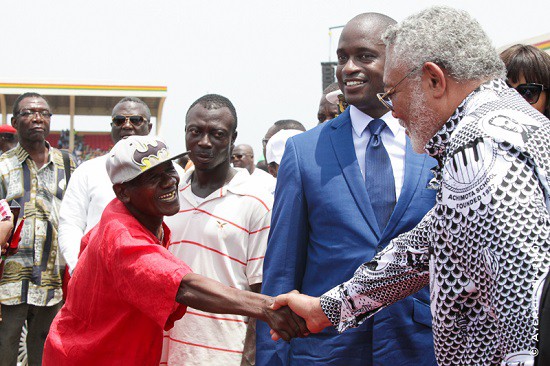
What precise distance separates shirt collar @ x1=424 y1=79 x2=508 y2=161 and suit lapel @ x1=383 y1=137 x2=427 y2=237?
25.6 inches

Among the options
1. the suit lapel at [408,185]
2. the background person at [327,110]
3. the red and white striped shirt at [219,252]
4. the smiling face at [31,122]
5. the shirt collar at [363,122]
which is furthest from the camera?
the background person at [327,110]

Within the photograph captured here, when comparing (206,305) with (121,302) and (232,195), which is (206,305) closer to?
(121,302)

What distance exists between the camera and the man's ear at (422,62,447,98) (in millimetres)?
2271

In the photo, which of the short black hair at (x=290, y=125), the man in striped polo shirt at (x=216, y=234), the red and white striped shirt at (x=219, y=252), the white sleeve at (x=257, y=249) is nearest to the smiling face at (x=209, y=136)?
the man in striped polo shirt at (x=216, y=234)

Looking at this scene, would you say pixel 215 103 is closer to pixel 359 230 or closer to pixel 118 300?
pixel 118 300

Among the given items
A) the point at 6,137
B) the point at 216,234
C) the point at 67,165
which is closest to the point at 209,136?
the point at 216,234

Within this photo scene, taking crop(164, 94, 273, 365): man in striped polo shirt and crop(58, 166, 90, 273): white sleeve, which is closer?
crop(164, 94, 273, 365): man in striped polo shirt

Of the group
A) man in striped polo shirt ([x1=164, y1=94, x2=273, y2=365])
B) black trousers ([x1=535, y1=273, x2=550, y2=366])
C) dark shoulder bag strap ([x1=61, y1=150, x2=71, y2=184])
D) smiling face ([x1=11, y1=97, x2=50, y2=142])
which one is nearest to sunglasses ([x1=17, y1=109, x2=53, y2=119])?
smiling face ([x1=11, y1=97, x2=50, y2=142])

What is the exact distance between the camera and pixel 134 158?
3.38m

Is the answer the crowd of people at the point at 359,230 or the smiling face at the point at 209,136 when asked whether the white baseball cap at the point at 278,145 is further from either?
the smiling face at the point at 209,136

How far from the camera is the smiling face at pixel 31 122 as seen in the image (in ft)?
19.8

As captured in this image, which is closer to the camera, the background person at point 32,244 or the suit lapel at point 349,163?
the suit lapel at point 349,163

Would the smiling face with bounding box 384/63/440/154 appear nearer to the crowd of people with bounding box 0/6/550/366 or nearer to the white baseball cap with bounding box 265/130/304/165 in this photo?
the crowd of people with bounding box 0/6/550/366

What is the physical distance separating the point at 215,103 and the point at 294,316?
5.55 ft
